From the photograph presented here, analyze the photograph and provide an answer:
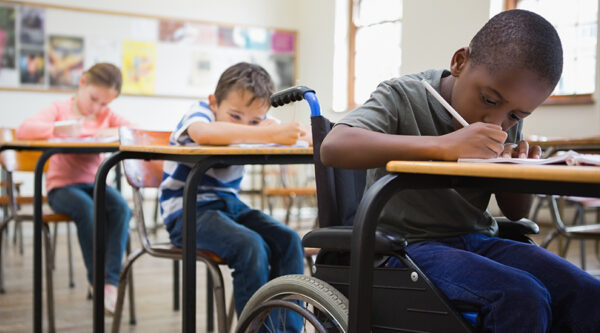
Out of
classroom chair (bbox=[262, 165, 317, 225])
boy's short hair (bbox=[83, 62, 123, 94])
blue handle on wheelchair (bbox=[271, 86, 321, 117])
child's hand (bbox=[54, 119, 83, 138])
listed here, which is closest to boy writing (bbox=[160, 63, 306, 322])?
blue handle on wheelchair (bbox=[271, 86, 321, 117])

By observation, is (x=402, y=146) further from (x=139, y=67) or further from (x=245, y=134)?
(x=139, y=67)

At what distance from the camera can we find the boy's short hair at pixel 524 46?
101cm

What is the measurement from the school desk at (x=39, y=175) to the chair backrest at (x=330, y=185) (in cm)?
130

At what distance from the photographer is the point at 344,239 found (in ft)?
3.34

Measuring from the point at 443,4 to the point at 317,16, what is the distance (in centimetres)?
499

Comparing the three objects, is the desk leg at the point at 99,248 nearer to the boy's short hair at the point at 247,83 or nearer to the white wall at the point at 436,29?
the boy's short hair at the point at 247,83

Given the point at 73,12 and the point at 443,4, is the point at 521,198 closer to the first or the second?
the point at 443,4

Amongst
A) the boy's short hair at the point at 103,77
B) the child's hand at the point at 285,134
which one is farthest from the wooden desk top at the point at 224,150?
the boy's short hair at the point at 103,77

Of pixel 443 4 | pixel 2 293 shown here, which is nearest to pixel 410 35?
pixel 443 4

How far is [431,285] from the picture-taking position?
0.93 m

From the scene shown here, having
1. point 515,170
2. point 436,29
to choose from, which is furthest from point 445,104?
point 436,29

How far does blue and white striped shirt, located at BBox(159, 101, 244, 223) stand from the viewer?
188 cm

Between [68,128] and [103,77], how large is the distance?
0.34 meters

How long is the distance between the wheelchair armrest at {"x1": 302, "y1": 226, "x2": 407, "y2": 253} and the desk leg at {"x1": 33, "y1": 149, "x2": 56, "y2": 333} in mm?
1465
